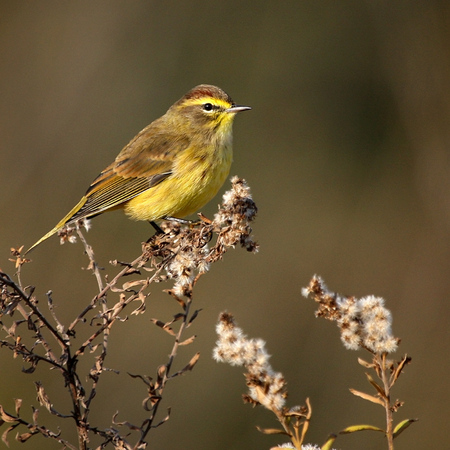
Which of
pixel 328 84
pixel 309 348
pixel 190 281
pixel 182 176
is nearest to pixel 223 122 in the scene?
pixel 182 176

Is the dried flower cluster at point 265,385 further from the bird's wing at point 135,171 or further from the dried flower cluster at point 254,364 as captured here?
the bird's wing at point 135,171

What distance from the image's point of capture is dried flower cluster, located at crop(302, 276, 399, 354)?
1.94m

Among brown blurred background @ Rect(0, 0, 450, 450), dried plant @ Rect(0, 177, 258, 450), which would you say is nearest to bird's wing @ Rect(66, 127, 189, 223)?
dried plant @ Rect(0, 177, 258, 450)

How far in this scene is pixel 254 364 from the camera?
1834 mm

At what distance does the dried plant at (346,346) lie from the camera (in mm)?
1763

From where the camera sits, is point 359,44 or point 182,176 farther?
point 359,44

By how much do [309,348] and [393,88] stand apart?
3.78m

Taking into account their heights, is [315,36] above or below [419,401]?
above

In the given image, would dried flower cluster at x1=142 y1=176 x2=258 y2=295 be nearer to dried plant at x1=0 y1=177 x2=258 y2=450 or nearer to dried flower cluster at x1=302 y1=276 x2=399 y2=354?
dried plant at x1=0 y1=177 x2=258 y2=450

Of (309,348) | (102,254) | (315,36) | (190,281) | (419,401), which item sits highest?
(315,36)

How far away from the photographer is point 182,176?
462cm

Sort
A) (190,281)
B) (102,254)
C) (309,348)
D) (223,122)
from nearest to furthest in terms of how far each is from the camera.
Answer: (190,281)
(223,122)
(309,348)
(102,254)

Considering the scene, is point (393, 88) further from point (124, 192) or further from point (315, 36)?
point (124, 192)

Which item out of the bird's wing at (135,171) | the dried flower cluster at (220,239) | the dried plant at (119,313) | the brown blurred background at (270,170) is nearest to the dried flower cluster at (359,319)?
the dried plant at (119,313)
